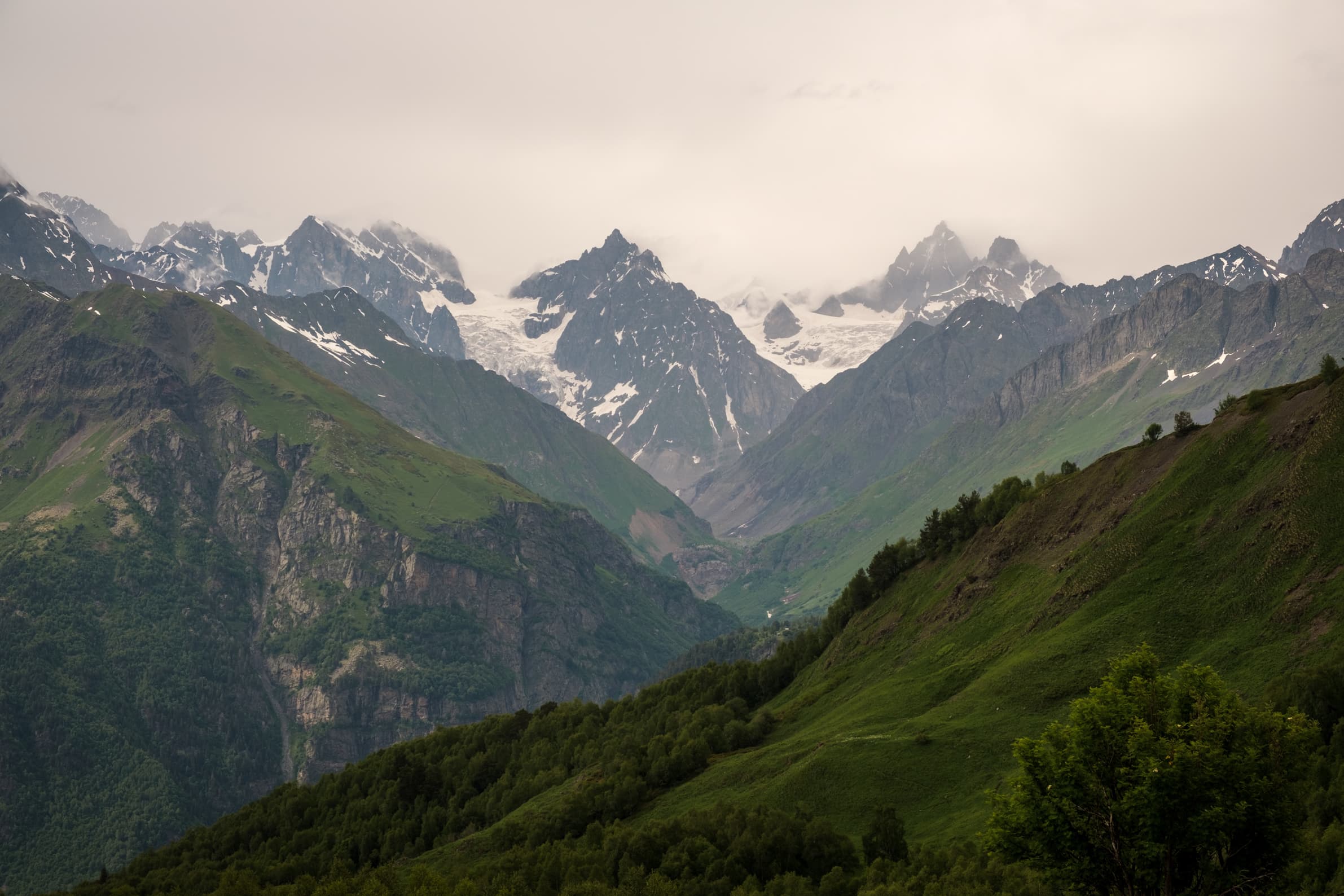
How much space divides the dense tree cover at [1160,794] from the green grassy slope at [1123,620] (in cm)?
5729

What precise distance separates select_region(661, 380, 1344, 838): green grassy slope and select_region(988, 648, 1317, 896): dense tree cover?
57.3 meters

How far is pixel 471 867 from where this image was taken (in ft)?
621

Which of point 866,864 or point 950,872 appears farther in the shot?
point 866,864

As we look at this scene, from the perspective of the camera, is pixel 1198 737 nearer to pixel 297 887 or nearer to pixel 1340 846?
pixel 1340 846

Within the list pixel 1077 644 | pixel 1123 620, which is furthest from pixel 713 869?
pixel 1123 620

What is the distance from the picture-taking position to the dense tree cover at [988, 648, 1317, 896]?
7075 centimetres

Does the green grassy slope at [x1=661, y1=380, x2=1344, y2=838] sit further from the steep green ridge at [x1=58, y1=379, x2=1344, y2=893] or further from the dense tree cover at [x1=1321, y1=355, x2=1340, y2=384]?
the dense tree cover at [x1=1321, y1=355, x2=1340, y2=384]

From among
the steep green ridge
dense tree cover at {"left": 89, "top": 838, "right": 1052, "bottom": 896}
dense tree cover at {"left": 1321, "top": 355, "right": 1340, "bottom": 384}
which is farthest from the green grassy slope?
dense tree cover at {"left": 89, "top": 838, "right": 1052, "bottom": 896}

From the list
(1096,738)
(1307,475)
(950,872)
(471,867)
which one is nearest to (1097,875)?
(1096,738)

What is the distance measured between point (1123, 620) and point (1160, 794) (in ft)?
313

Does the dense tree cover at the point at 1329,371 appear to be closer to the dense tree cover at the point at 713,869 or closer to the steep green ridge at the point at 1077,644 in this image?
the steep green ridge at the point at 1077,644

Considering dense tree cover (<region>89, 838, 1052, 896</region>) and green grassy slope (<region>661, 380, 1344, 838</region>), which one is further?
green grassy slope (<region>661, 380, 1344, 838</region>)

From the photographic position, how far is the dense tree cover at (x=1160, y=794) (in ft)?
232

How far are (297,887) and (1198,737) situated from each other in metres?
153
